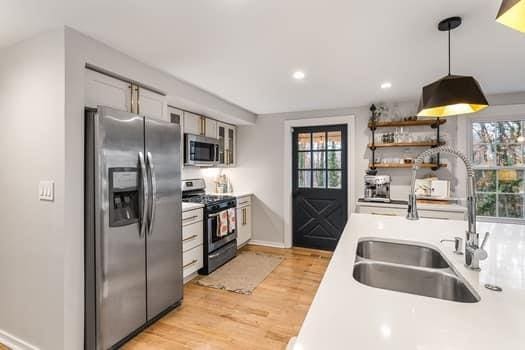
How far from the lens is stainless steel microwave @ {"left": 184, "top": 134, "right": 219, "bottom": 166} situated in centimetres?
345

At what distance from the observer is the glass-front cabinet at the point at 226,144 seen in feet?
14.2

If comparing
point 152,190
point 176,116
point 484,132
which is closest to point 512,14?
point 152,190

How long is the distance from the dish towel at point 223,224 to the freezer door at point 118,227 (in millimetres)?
1349

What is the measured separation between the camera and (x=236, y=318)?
241 centimetres

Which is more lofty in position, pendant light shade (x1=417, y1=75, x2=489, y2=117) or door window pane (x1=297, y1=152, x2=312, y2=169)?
pendant light shade (x1=417, y1=75, x2=489, y2=117)

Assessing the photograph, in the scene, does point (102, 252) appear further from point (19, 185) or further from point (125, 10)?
point (125, 10)

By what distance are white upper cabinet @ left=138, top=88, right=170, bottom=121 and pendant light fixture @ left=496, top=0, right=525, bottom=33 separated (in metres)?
2.45

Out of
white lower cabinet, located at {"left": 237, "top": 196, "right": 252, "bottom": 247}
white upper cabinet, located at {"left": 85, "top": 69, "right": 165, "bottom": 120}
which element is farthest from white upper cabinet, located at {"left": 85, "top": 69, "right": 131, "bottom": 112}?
white lower cabinet, located at {"left": 237, "top": 196, "right": 252, "bottom": 247}

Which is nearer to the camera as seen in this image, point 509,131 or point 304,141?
point 509,131

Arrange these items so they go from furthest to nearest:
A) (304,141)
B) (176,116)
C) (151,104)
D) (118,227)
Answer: (304,141) < (176,116) < (151,104) < (118,227)

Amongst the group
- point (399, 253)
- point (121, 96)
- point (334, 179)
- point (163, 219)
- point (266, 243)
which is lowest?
point (266, 243)

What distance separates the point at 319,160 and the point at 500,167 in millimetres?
2324

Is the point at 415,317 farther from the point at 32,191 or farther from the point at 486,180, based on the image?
the point at 486,180

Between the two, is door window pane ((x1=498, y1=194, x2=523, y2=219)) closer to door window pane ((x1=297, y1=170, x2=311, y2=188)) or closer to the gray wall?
door window pane ((x1=297, y1=170, x2=311, y2=188))
